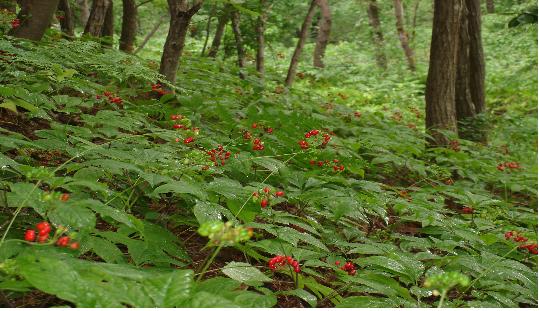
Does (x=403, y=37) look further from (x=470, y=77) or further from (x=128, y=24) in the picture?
(x=128, y=24)

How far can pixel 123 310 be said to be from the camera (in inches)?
43.3

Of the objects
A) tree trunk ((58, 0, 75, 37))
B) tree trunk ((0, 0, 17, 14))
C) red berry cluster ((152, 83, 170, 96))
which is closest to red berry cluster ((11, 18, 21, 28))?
red berry cluster ((152, 83, 170, 96))

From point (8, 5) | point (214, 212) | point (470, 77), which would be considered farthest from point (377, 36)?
point (214, 212)

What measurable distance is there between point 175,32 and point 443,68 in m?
3.45

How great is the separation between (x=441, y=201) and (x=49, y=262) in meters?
3.10

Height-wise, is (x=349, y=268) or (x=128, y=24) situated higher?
(x=128, y=24)

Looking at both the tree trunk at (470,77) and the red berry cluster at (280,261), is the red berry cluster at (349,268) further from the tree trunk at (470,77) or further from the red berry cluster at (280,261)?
the tree trunk at (470,77)

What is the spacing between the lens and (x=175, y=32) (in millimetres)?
4047

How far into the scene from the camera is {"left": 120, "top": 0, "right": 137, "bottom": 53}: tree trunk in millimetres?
6438

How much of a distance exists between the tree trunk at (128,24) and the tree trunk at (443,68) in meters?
3.91

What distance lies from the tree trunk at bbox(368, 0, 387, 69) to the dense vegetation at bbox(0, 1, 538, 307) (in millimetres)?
10257

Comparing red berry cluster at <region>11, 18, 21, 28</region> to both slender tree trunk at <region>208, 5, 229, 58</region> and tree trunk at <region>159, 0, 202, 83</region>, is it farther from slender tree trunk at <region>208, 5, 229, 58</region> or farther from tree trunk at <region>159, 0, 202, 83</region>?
slender tree trunk at <region>208, 5, 229, 58</region>

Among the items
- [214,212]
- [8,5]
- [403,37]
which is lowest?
[214,212]

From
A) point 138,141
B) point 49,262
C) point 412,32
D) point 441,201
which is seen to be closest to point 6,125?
point 138,141
